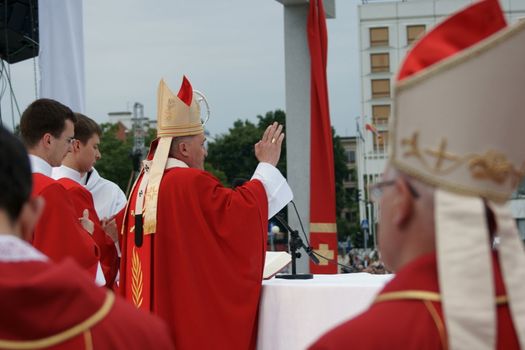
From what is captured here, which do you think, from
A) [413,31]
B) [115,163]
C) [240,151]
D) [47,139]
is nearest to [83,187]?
[47,139]

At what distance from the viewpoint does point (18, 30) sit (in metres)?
6.85

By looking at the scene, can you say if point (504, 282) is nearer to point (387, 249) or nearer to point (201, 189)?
point (387, 249)

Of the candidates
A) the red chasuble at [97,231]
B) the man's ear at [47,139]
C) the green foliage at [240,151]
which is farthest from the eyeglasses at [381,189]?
the green foliage at [240,151]

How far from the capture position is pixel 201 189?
5.31 m

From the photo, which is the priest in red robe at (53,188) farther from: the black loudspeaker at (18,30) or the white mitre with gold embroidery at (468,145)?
the white mitre with gold embroidery at (468,145)

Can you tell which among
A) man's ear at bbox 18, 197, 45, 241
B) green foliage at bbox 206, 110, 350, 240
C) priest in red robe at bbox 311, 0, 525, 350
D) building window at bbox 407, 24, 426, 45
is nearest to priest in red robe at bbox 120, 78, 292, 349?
priest in red robe at bbox 311, 0, 525, 350

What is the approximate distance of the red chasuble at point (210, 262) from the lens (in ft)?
17.3

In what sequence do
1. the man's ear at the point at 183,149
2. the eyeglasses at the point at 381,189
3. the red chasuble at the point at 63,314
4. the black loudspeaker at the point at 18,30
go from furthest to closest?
the black loudspeaker at the point at 18,30 < the man's ear at the point at 183,149 < the eyeglasses at the point at 381,189 < the red chasuble at the point at 63,314

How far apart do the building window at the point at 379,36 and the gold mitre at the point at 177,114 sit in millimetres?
57253

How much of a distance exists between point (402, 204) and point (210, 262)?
3501 millimetres

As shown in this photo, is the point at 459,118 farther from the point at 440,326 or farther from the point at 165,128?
the point at 165,128

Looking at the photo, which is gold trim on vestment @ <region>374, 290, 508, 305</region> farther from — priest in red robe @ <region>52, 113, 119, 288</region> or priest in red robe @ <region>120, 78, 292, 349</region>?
priest in red robe @ <region>52, 113, 119, 288</region>

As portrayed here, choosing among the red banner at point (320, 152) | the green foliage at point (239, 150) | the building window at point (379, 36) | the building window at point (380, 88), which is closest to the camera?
the red banner at point (320, 152)

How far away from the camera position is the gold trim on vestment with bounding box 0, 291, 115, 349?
5.55 ft
